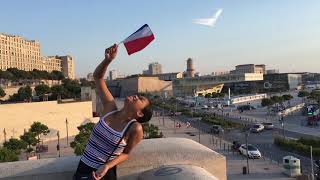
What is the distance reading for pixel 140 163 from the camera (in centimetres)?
341

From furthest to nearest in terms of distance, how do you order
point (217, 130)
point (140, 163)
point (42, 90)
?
point (42, 90) → point (217, 130) → point (140, 163)

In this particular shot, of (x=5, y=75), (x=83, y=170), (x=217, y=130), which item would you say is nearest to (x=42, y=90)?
(x=5, y=75)

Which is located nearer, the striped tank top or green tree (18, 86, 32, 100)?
the striped tank top

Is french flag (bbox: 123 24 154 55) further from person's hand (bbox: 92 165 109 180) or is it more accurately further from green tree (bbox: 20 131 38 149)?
green tree (bbox: 20 131 38 149)

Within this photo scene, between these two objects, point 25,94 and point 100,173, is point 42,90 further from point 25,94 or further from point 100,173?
point 100,173

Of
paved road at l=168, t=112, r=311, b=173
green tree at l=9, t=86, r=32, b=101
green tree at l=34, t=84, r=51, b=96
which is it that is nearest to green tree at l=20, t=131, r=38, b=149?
paved road at l=168, t=112, r=311, b=173

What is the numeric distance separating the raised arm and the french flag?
278 mm

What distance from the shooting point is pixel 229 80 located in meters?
115

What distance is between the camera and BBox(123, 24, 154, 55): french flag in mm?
3299

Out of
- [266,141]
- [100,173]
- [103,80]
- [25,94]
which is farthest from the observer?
[25,94]

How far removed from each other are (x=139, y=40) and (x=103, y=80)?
1.26ft

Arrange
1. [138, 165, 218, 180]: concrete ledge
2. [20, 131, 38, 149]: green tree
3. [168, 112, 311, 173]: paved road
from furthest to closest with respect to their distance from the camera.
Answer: [20, 131, 38, 149]: green tree → [168, 112, 311, 173]: paved road → [138, 165, 218, 180]: concrete ledge

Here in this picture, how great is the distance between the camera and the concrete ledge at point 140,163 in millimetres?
3320

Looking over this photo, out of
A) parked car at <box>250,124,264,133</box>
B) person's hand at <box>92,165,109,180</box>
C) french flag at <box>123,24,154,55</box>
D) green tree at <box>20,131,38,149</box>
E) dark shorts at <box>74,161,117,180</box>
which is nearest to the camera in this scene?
person's hand at <box>92,165,109,180</box>
